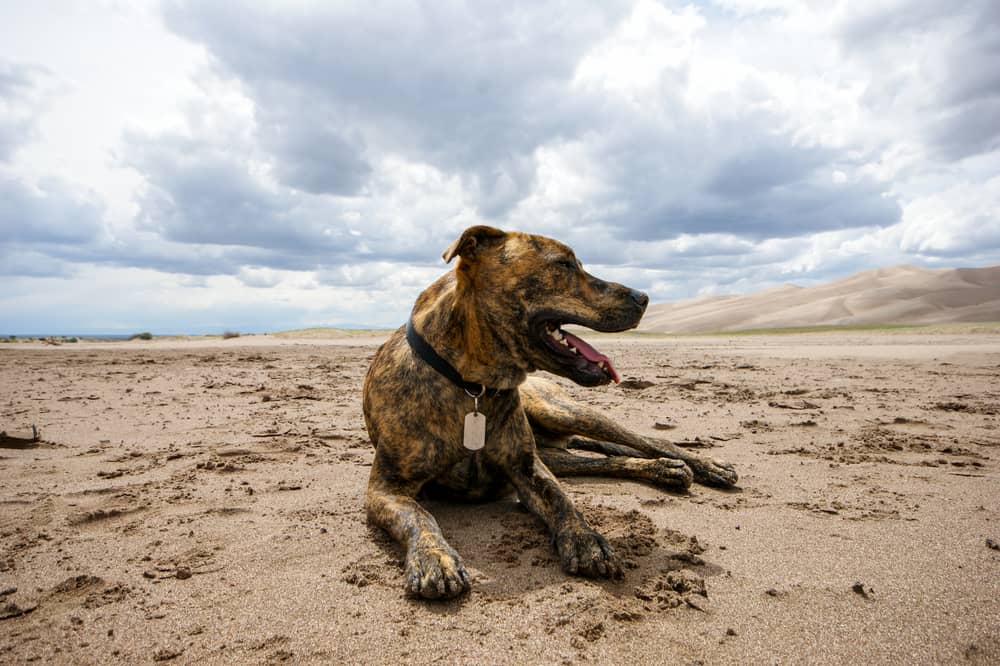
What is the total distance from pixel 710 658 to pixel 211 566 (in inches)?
84.3

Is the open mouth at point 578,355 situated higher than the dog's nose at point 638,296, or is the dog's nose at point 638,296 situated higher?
the dog's nose at point 638,296

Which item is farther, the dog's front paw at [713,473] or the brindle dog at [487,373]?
the dog's front paw at [713,473]

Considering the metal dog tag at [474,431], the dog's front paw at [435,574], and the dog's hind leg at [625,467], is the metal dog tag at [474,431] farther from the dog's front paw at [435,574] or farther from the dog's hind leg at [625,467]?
the dog's hind leg at [625,467]

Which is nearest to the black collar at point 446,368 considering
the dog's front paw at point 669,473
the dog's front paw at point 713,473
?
the dog's front paw at point 669,473

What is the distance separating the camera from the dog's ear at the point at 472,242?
2.68m

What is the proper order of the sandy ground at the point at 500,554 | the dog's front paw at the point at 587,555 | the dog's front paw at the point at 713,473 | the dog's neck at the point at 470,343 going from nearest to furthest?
the sandy ground at the point at 500,554
the dog's front paw at the point at 587,555
the dog's neck at the point at 470,343
the dog's front paw at the point at 713,473

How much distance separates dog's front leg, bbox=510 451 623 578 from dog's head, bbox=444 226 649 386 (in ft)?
2.20

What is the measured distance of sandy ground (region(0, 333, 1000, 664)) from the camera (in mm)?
1875

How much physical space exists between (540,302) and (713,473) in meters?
2.08

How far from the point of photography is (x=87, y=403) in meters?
6.93

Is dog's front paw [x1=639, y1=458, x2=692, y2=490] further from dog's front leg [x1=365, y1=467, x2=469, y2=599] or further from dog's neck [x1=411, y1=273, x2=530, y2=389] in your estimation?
dog's front leg [x1=365, y1=467, x2=469, y2=599]

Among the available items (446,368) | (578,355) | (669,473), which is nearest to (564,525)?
(578,355)

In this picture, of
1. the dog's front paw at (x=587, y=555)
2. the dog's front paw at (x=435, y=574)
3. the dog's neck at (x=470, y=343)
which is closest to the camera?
the dog's front paw at (x=435, y=574)

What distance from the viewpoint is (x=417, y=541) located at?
2455 mm
